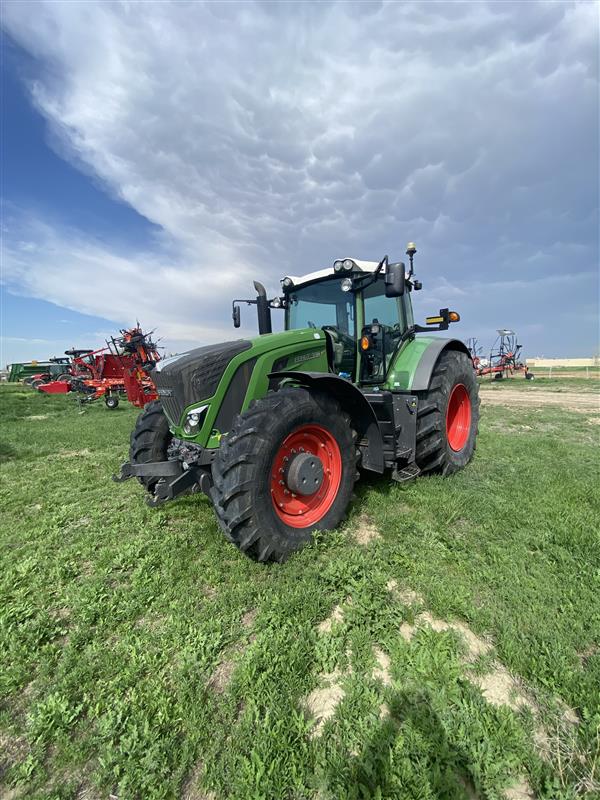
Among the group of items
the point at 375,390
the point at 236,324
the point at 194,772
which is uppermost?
the point at 236,324

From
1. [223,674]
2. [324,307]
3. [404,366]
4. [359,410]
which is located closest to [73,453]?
[324,307]

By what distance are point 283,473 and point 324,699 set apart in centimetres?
149

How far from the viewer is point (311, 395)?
3.05 m

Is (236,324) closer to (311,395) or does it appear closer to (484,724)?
(311,395)

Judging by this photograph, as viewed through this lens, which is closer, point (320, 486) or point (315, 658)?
point (315, 658)

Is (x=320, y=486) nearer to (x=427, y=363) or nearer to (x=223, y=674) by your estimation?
(x=223, y=674)

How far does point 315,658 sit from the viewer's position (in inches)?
73.5

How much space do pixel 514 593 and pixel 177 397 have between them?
9.08 feet

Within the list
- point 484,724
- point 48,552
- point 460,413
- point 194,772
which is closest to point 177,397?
point 48,552

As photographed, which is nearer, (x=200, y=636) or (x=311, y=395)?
(x=200, y=636)

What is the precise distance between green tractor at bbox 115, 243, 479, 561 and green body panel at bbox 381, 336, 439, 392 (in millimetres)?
12

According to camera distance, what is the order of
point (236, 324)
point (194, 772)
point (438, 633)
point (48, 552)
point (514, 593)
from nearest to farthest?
point (194, 772) < point (438, 633) < point (514, 593) < point (48, 552) < point (236, 324)

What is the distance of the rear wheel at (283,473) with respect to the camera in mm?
2533

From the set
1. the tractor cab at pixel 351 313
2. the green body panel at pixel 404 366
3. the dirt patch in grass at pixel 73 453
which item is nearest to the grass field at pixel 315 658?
the green body panel at pixel 404 366
